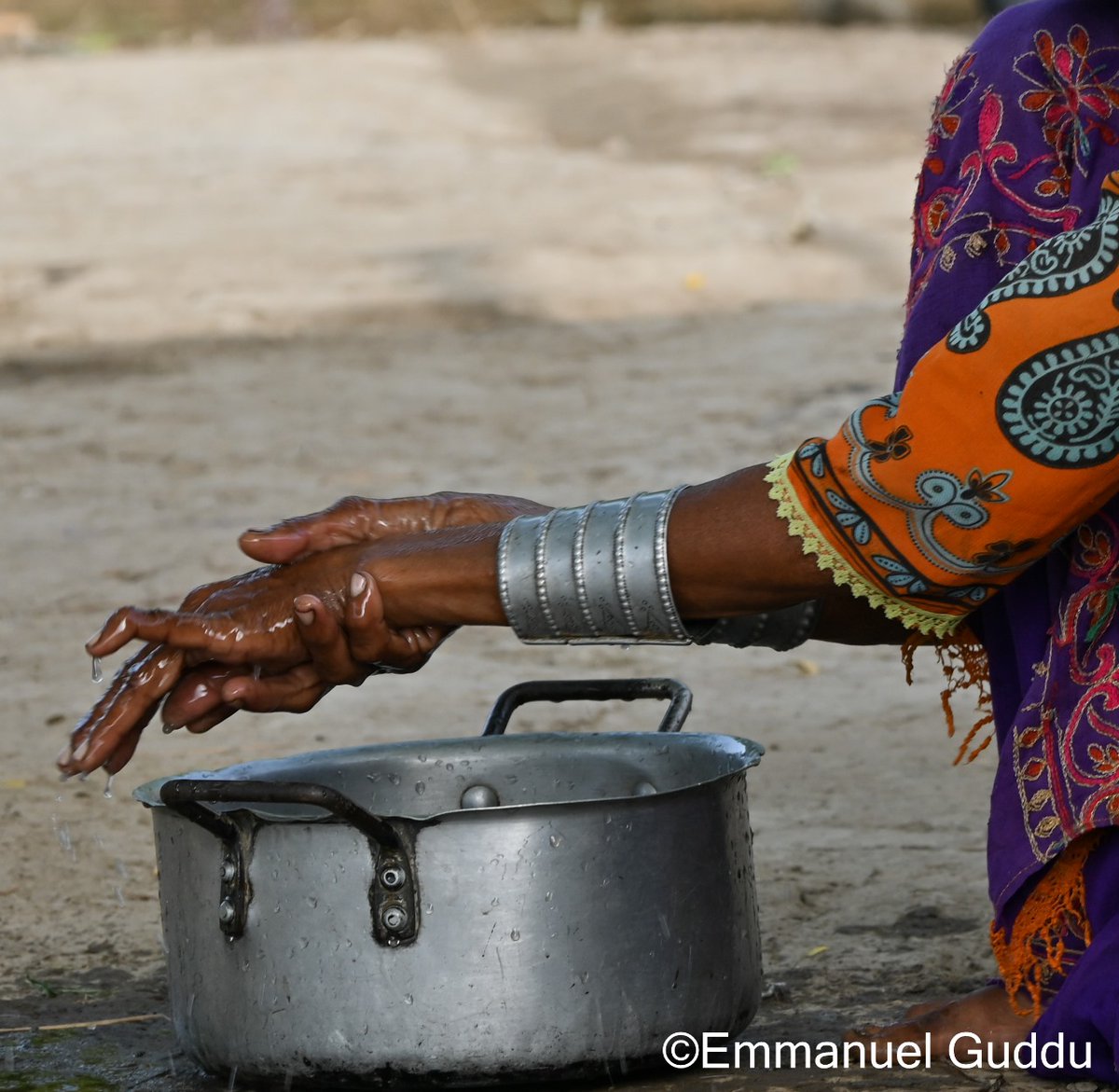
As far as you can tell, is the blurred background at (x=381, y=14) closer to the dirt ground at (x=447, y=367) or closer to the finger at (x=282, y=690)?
the dirt ground at (x=447, y=367)

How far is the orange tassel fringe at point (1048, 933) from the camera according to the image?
2.13 meters


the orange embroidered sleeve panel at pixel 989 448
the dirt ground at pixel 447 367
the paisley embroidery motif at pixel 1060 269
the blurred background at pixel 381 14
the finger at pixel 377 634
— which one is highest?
the blurred background at pixel 381 14

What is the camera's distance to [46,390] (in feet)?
26.1

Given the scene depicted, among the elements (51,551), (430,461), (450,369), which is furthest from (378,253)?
(51,551)

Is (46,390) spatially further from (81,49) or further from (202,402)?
(81,49)

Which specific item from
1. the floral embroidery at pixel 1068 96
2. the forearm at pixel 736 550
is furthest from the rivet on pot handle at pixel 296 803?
the floral embroidery at pixel 1068 96

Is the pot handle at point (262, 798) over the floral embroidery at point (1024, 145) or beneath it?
beneath

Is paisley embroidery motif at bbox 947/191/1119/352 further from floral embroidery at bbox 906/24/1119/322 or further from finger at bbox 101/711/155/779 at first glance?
finger at bbox 101/711/155/779

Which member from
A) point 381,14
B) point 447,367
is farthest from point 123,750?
point 381,14

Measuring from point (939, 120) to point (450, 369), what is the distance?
19.6 feet

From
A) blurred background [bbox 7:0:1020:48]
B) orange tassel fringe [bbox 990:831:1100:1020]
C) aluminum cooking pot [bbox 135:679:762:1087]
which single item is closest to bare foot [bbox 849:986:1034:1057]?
orange tassel fringe [bbox 990:831:1100:1020]

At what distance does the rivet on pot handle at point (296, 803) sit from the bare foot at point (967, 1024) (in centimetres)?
65

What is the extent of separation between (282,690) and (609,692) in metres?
0.52

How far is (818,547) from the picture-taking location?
2.00 m
